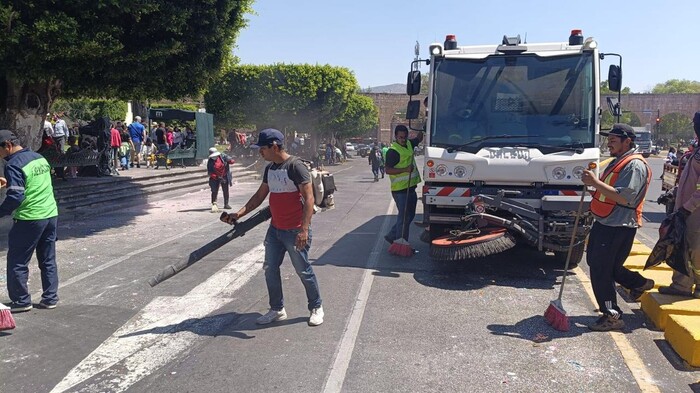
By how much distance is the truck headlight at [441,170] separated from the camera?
24.4 ft

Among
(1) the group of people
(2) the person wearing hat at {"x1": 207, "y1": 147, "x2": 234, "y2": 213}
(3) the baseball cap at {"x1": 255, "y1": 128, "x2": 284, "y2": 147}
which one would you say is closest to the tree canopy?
(1) the group of people

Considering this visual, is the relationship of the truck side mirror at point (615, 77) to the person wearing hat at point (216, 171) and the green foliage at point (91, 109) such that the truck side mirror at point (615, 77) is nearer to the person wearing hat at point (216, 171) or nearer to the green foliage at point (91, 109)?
the person wearing hat at point (216, 171)

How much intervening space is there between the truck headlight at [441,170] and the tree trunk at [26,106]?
7.89 metres

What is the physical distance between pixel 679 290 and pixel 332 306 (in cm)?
350

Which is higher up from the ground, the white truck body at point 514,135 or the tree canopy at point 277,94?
the tree canopy at point 277,94

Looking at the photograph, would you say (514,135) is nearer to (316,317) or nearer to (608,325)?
(608,325)

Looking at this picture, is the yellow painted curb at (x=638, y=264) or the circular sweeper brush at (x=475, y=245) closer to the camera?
the circular sweeper brush at (x=475, y=245)

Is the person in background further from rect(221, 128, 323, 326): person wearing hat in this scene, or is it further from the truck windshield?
rect(221, 128, 323, 326): person wearing hat

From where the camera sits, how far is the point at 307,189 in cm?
523

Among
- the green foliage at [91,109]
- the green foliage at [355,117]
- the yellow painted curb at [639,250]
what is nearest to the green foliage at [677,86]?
the green foliage at [355,117]

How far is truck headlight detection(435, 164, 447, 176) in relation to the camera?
744 cm

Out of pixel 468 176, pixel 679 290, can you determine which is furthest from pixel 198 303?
pixel 679 290

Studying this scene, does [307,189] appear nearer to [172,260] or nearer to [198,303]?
[198,303]

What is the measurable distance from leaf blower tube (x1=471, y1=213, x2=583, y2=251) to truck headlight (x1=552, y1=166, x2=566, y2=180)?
0.74m
